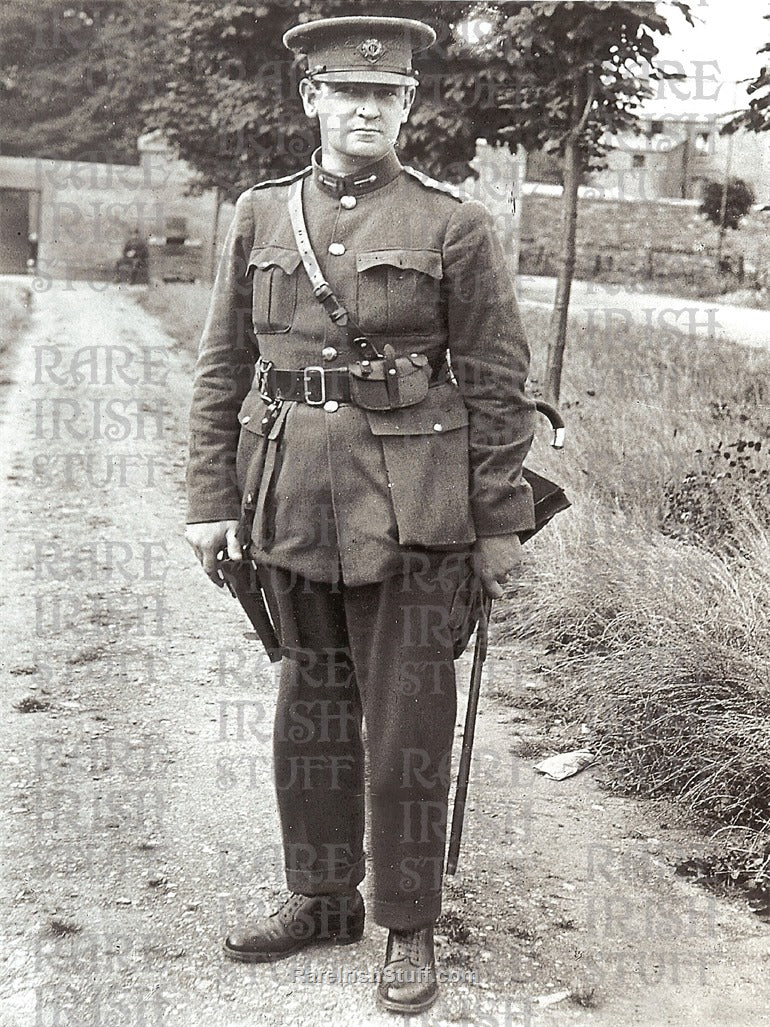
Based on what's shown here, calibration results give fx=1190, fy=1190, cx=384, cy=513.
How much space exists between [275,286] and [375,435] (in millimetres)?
391

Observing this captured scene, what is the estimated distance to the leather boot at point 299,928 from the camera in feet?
8.77

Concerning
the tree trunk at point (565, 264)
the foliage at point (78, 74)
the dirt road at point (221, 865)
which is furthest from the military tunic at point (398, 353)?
the foliage at point (78, 74)

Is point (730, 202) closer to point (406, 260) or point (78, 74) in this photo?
point (406, 260)

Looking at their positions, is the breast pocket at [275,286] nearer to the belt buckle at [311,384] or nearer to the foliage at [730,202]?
the belt buckle at [311,384]

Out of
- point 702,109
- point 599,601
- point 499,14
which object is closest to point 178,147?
point 499,14

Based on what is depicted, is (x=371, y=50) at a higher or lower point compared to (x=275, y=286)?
higher

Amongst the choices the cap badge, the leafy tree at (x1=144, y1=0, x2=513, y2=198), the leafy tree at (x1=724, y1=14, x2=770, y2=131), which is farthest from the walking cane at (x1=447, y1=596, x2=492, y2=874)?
the leafy tree at (x1=144, y1=0, x2=513, y2=198)

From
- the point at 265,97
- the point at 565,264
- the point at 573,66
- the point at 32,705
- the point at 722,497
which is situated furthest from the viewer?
the point at 265,97

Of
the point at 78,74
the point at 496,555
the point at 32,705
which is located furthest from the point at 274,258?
the point at 78,74

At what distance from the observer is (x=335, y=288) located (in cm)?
253

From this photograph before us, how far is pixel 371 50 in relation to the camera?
8.07 feet

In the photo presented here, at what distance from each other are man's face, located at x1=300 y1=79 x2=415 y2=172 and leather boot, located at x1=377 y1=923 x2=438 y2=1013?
1.68m

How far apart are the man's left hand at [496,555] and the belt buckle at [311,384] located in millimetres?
461

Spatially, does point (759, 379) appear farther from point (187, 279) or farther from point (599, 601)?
point (187, 279)
